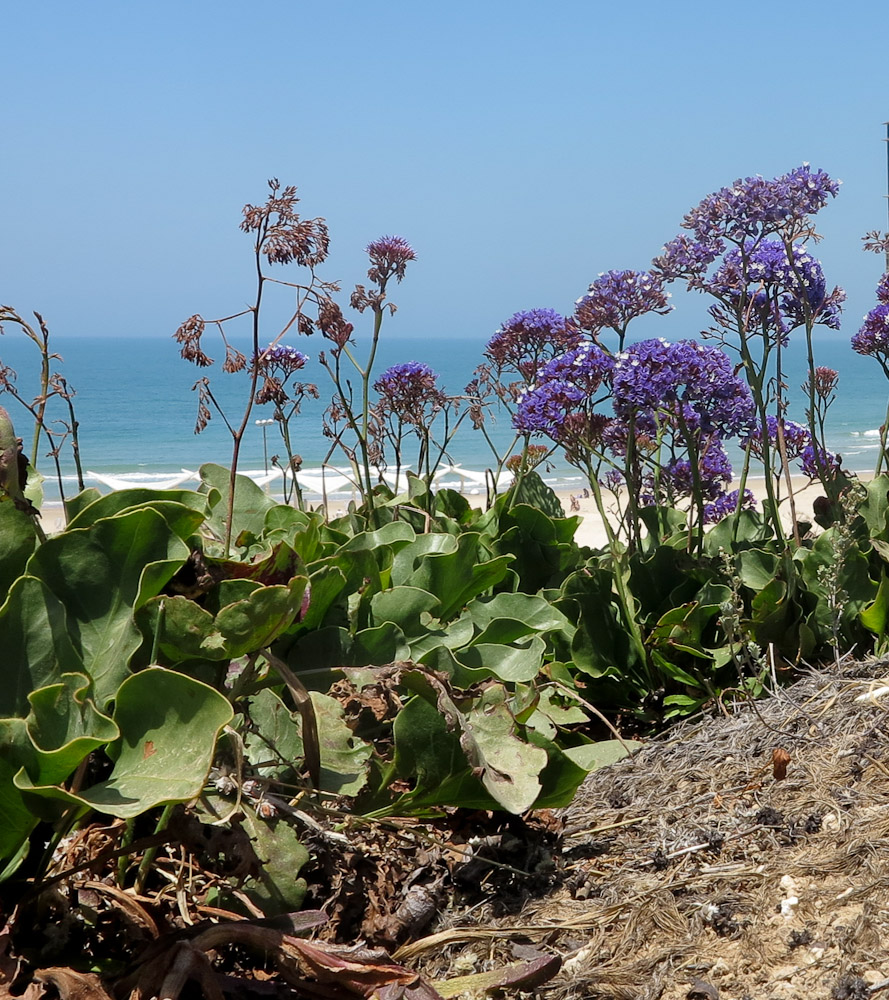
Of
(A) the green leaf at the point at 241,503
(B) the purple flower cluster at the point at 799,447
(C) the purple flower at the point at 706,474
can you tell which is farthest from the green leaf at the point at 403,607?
(B) the purple flower cluster at the point at 799,447

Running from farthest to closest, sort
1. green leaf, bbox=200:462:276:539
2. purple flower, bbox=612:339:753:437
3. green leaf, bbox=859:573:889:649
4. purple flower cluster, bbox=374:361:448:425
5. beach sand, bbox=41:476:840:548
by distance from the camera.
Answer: beach sand, bbox=41:476:840:548 → purple flower cluster, bbox=374:361:448:425 → green leaf, bbox=200:462:276:539 → green leaf, bbox=859:573:889:649 → purple flower, bbox=612:339:753:437

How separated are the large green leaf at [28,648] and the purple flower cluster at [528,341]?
2656 millimetres

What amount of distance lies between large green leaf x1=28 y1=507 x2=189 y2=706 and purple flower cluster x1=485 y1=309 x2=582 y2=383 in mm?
2438

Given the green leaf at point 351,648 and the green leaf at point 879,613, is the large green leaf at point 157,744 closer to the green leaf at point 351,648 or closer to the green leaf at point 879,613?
the green leaf at point 351,648

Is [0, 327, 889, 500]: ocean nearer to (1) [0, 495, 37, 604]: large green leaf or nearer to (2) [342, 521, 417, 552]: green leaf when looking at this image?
(2) [342, 521, 417, 552]: green leaf

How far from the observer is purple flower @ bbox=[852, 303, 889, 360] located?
13.4ft

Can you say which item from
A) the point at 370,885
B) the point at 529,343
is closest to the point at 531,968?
the point at 370,885

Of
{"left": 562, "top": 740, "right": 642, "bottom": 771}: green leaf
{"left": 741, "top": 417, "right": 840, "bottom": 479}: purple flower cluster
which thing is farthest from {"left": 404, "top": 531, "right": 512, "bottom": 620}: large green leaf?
{"left": 741, "top": 417, "right": 840, "bottom": 479}: purple flower cluster

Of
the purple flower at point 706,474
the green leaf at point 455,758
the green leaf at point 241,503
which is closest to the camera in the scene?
the green leaf at point 455,758

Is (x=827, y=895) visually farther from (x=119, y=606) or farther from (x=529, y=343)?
(x=529, y=343)

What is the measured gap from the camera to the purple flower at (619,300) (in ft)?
12.5

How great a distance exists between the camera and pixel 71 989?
1618 millimetres

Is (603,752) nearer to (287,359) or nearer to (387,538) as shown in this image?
(387,538)

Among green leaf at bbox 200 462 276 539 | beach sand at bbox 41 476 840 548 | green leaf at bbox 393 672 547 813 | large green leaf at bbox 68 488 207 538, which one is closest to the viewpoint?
green leaf at bbox 393 672 547 813
